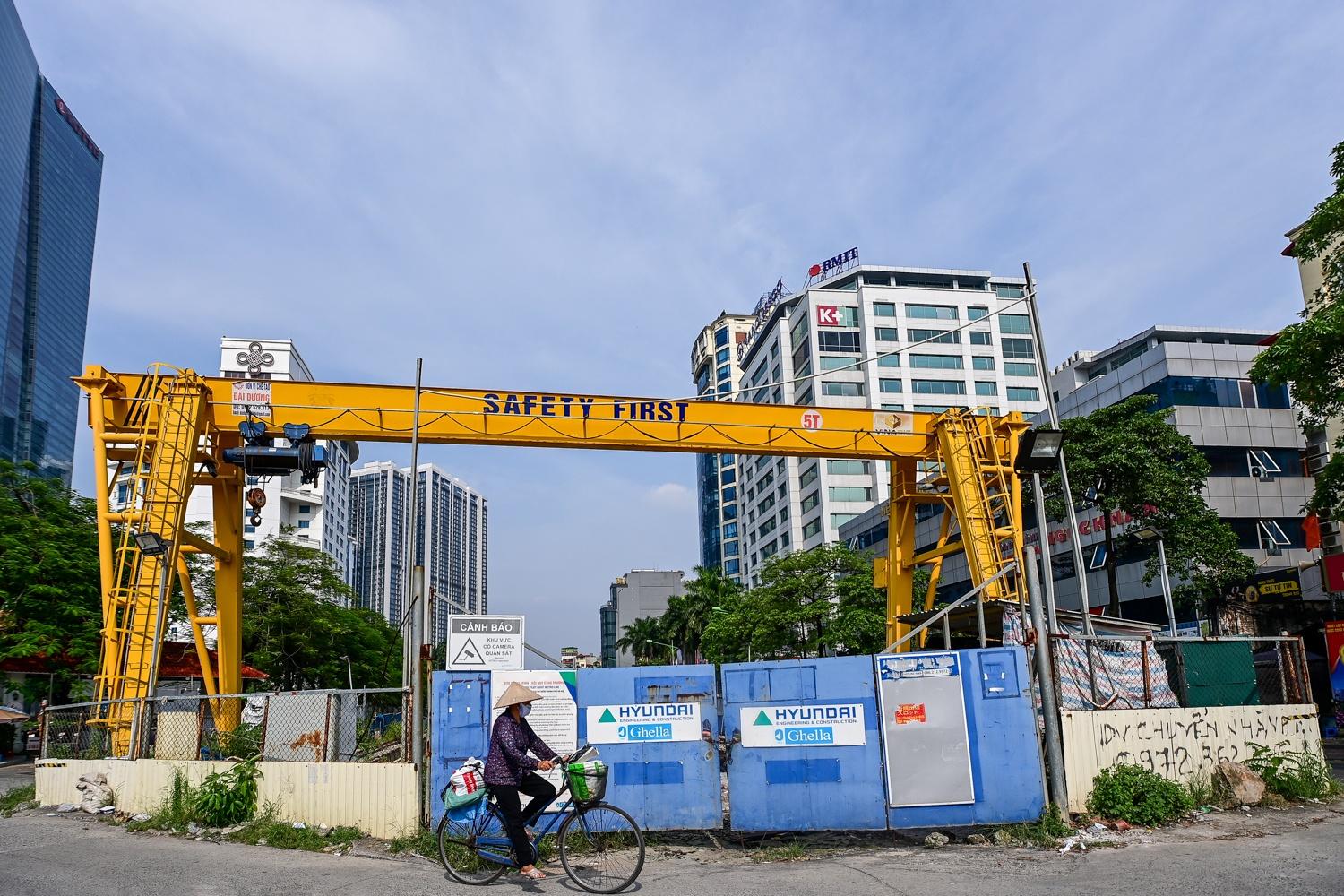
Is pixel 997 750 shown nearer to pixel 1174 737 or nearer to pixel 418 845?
pixel 1174 737

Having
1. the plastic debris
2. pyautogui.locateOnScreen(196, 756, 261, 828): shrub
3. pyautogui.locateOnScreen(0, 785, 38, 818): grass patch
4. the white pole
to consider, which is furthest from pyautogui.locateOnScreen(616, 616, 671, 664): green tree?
the plastic debris

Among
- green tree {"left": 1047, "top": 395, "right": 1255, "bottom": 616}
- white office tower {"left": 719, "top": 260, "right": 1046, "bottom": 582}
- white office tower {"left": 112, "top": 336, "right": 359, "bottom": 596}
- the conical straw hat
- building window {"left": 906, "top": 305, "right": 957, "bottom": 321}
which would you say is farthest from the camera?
white office tower {"left": 112, "top": 336, "right": 359, "bottom": 596}

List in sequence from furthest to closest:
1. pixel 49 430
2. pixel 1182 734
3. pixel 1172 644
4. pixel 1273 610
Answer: pixel 49 430 < pixel 1273 610 < pixel 1172 644 < pixel 1182 734

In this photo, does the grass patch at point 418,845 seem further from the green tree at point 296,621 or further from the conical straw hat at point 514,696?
the green tree at point 296,621

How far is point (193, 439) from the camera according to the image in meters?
17.3

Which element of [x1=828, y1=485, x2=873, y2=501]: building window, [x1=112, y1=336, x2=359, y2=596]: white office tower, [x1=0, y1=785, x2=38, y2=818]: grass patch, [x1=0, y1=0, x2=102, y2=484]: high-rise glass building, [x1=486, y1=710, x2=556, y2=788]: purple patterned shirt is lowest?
[x1=0, y1=785, x2=38, y2=818]: grass patch

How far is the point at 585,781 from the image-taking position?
8.11 meters

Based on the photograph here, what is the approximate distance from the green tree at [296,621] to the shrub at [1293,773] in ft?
125

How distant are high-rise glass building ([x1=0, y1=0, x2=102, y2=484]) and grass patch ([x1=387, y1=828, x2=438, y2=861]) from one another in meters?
160

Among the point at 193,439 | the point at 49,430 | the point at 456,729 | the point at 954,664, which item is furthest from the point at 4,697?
the point at 49,430

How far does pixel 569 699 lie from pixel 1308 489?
43.1 meters

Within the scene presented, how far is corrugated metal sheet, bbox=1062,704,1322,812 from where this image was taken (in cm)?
1013

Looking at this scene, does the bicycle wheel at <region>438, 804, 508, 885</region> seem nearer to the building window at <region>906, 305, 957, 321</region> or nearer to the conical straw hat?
the conical straw hat

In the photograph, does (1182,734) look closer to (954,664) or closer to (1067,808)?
(1067,808)
